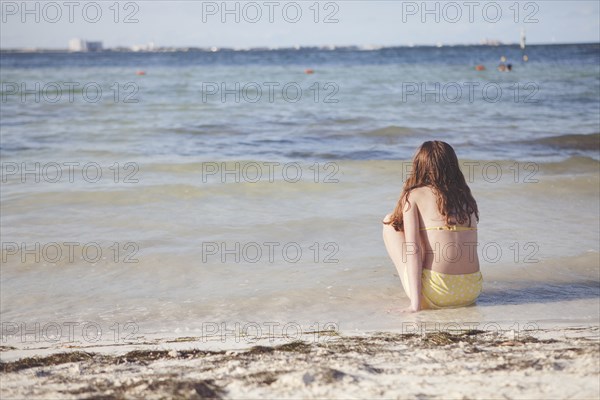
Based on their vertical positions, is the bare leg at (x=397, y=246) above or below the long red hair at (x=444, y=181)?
below

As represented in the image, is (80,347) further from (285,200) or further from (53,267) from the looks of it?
(285,200)

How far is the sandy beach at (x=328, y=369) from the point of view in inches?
104

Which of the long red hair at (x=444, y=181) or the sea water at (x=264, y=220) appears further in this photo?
the sea water at (x=264, y=220)

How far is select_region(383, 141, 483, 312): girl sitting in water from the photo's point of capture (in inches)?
167

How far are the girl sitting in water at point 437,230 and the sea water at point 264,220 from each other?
180mm

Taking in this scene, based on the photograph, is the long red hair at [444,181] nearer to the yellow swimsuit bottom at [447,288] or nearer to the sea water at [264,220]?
the yellow swimsuit bottom at [447,288]

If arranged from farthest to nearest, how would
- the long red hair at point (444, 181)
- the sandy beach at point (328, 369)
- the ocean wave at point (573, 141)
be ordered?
the ocean wave at point (573, 141) < the long red hair at point (444, 181) < the sandy beach at point (328, 369)

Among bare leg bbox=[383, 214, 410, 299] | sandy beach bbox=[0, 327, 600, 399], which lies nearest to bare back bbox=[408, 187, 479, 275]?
bare leg bbox=[383, 214, 410, 299]

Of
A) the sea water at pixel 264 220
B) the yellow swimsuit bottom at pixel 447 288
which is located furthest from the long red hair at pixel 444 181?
the sea water at pixel 264 220

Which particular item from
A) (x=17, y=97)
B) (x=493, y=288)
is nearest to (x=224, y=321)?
(x=493, y=288)

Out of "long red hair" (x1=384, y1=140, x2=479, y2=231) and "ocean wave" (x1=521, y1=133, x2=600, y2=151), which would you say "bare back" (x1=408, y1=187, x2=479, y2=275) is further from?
"ocean wave" (x1=521, y1=133, x2=600, y2=151)

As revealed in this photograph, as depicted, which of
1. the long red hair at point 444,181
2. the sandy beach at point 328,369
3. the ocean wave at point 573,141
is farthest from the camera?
the ocean wave at point 573,141

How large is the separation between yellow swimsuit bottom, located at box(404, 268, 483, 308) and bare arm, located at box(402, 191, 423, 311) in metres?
0.07

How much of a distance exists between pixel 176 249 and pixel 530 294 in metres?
2.89
